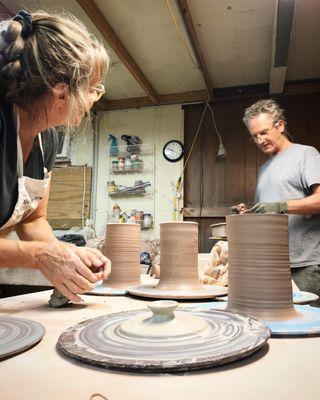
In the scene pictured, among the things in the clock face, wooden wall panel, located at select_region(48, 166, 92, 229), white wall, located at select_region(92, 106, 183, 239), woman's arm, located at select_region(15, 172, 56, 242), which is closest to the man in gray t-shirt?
woman's arm, located at select_region(15, 172, 56, 242)

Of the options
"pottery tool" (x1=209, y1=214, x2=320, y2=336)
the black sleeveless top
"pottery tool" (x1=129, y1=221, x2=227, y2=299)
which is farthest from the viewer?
"pottery tool" (x1=129, y1=221, x2=227, y2=299)

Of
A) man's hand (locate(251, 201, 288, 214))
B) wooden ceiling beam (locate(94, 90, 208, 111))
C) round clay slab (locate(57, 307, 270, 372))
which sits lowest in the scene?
round clay slab (locate(57, 307, 270, 372))

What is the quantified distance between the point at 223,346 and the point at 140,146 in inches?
157

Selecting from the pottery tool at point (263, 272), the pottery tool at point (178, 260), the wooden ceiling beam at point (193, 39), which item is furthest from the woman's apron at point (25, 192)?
the wooden ceiling beam at point (193, 39)

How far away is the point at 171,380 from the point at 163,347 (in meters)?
0.09

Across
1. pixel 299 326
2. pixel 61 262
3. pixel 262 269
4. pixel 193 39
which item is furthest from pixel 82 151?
pixel 299 326

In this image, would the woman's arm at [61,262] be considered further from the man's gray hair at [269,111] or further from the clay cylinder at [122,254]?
the man's gray hair at [269,111]

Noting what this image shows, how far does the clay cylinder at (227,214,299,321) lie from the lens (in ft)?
2.59

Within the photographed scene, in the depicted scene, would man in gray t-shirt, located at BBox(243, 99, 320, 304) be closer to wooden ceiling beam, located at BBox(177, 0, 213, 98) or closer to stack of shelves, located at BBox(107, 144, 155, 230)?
wooden ceiling beam, located at BBox(177, 0, 213, 98)

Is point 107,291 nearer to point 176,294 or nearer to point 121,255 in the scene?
point 121,255

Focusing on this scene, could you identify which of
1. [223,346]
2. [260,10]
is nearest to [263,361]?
[223,346]

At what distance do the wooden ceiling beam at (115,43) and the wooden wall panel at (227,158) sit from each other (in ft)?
2.30

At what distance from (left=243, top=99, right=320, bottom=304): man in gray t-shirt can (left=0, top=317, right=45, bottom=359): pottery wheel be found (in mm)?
1542

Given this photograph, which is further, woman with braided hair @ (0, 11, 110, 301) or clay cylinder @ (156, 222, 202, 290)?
clay cylinder @ (156, 222, 202, 290)
